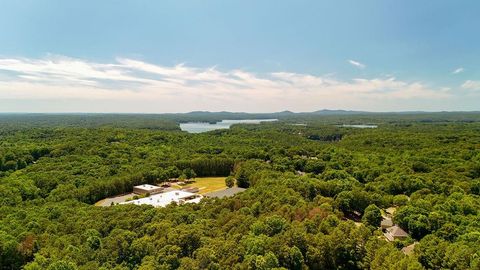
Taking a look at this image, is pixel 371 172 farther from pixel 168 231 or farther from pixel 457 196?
pixel 168 231

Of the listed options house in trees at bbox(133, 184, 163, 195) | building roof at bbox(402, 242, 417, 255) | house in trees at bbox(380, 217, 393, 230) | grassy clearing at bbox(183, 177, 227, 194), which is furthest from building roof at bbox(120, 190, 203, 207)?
building roof at bbox(402, 242, 417, 255)

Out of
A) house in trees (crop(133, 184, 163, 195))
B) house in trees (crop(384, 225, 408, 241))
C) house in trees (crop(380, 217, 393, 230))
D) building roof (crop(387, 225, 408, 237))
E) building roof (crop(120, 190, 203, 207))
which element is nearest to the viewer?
house in trees (crop(384, 225, 408, 241))

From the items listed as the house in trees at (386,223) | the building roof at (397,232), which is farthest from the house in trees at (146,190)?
the building roof at (397,232)

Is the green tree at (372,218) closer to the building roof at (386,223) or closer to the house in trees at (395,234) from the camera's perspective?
the building roof at (386,223)

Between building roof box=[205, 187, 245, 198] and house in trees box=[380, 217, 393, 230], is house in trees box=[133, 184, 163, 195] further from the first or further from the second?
house in trees box=[380, 217, 393, 230]

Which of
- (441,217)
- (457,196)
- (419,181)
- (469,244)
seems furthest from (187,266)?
(419,181)

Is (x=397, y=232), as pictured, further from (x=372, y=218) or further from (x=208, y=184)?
(x=208, y=184)
